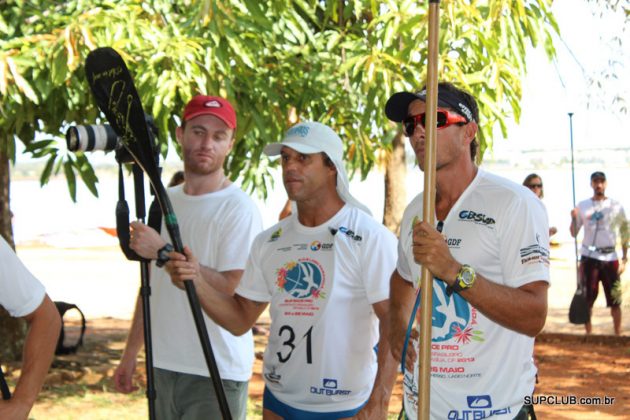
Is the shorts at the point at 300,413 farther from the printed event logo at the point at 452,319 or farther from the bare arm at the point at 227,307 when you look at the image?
the printed event logo at the point at 452,319

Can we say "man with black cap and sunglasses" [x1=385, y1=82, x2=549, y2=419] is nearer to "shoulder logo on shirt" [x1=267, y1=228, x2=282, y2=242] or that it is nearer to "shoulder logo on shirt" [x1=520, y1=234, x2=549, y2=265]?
"shoulder logo on shirt" [x1=520, y1=234, x2=549, y2=265]

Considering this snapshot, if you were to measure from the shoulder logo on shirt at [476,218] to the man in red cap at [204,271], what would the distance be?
1330 millimetres

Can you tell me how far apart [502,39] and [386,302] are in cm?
284

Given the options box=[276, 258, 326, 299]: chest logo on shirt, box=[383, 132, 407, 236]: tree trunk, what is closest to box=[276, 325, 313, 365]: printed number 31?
box=[276, 258, 326, 299]: chest logo on shirt

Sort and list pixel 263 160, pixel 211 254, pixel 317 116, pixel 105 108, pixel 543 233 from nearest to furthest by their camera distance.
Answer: pixel 543 233, pixel 105 108, pixel 211 254, pixel 317 116, pixel 263 160

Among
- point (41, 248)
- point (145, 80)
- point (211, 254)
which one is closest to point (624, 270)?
point (145, 80)

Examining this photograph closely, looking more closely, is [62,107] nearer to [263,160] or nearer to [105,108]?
[263,160]

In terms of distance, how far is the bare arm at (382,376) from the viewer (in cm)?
341

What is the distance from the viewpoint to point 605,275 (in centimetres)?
1170

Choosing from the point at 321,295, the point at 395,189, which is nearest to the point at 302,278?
the point at 321,295

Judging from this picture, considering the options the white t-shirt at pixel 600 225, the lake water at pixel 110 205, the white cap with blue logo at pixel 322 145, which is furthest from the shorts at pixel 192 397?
the lake water at pixel 110 205

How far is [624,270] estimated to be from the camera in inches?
476

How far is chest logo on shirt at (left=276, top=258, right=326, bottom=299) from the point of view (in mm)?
3613

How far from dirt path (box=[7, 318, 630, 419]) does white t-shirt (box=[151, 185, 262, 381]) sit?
3.99 m
